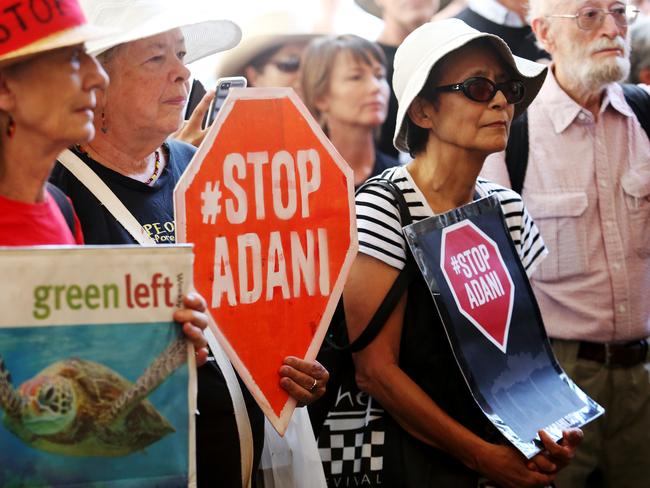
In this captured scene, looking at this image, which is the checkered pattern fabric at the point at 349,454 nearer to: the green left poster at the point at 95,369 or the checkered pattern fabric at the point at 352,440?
the checkered pattern fabric at the point at 352,440

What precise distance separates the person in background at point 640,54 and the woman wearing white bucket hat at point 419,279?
2015mm

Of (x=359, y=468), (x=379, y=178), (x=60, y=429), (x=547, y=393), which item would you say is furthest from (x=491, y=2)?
(x=60, y=429)

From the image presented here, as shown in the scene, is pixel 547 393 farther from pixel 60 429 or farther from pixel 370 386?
pixel 60 429

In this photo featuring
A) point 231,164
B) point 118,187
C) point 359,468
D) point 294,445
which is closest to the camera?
point 231,164

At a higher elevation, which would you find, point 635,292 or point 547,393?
point 635,292

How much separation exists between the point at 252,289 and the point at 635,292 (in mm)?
1861

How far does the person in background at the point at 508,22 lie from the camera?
4.16m

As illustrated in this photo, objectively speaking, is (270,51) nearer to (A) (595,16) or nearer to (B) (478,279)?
(A) (595,16)

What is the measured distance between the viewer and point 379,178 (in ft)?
8.34

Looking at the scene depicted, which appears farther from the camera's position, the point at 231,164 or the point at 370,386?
the point at 370,386

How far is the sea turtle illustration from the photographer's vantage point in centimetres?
152

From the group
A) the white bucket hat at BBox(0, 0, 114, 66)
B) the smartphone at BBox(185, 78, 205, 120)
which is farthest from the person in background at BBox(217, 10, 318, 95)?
the white bucket hat at BBox(0, 0, 114, 66)

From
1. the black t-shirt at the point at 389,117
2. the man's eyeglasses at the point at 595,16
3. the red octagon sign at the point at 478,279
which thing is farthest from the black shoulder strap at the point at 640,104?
the red octagon sign at the point at 478,279

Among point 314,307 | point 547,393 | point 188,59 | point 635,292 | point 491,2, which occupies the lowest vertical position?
point 547,393
